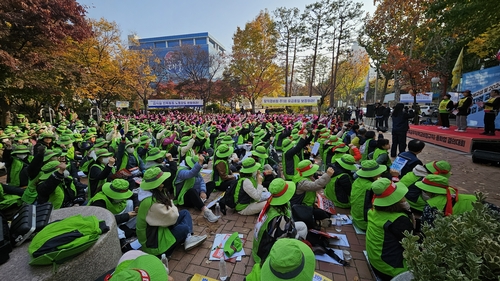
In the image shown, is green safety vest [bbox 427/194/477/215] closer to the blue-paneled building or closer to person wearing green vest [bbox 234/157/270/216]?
person wearing green vest [bbox 234/157/270/216]

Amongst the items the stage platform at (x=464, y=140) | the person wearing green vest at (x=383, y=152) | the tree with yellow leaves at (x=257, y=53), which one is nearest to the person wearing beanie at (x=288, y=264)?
the person wearing green vest at (x=383, y=152)

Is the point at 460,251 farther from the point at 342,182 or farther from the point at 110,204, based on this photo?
the point at 110,204

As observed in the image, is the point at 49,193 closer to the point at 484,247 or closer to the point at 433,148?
the point at 484,247

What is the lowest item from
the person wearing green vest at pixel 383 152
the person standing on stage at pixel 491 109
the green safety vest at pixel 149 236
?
the green safety vest at pixel 149 236

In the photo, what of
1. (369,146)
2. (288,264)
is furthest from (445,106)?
(288,264)

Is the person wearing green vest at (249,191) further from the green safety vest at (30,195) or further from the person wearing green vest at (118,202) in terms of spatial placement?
the green safety vest at (30,195)

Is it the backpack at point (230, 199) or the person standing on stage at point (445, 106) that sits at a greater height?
the person standing on stage at point (445, 106)

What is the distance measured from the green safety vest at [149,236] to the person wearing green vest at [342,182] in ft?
10.9

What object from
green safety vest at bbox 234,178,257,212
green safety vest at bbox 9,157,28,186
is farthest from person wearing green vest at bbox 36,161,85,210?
green safety vest at bbox 234,178,257,212

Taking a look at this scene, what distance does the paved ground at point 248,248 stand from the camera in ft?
9.75

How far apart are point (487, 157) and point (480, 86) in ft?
24.1

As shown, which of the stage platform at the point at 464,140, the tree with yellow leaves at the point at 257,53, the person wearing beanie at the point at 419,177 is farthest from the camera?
the tree with yellow leaves at the point at 257,53

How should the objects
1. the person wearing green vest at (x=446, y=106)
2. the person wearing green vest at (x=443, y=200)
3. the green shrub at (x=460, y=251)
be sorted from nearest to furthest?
the green shrub at (x=460, y=251) < the person wearing green vest at (x=443, y=200) < the person wearing green vest at (x=446, y=106)

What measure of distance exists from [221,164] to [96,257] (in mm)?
3287
